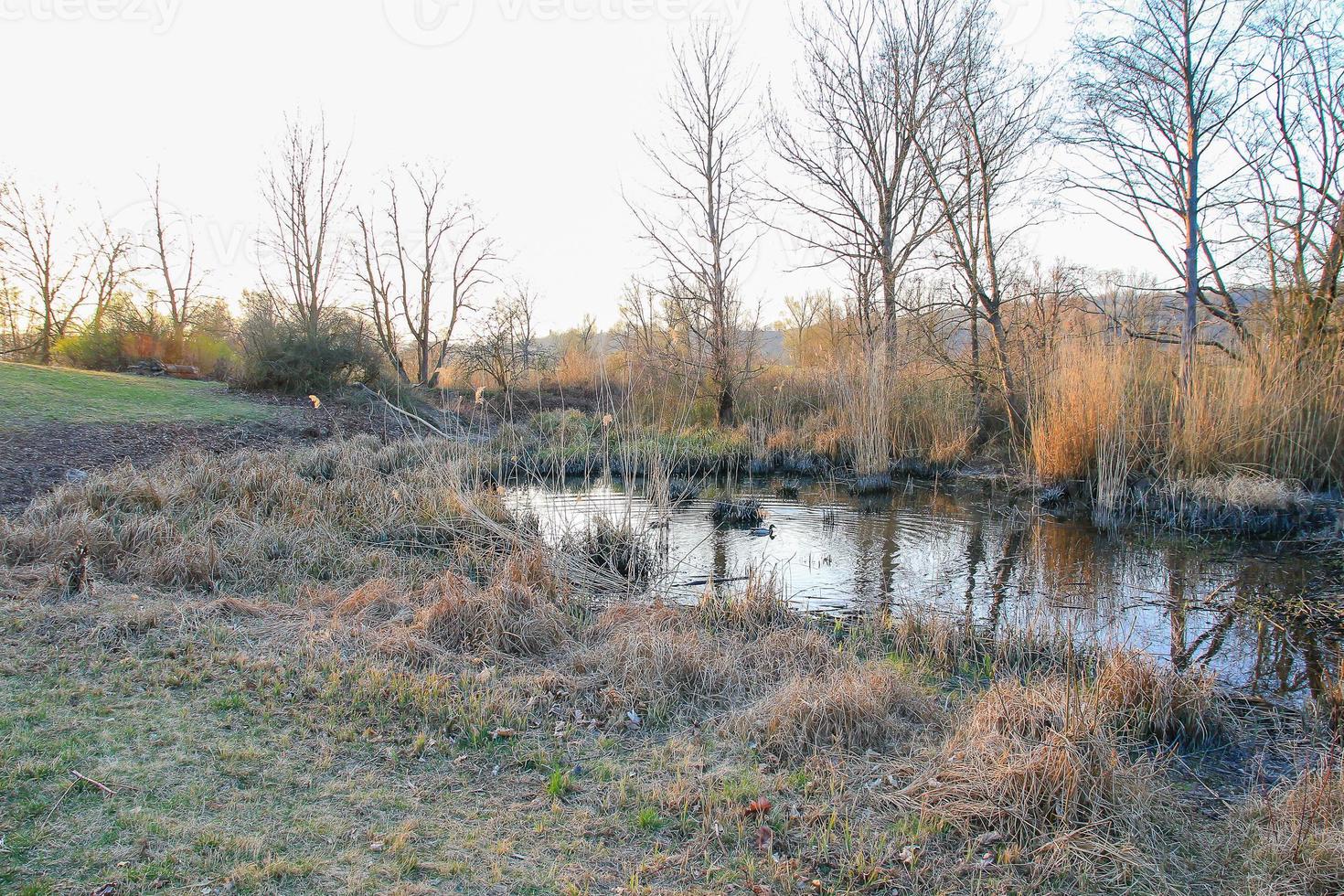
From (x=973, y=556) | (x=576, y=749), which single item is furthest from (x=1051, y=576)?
(x=576, y=749)

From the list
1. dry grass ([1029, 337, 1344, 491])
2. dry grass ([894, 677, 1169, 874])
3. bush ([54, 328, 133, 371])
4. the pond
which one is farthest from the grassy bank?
bush ([54, 328, 133, 371])

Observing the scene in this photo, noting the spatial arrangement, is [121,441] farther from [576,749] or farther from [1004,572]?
[1004,572]

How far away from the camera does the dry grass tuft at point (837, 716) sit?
341cm

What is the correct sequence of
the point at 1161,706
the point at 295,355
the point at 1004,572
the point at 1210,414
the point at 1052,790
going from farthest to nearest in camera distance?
the point at 295,355 → the point at 1210,414 → the point at 1004,572 → the point at 1161,706 → the point at 1052,790

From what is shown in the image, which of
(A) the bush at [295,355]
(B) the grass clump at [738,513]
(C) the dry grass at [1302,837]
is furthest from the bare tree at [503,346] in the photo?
(C) the dry grass at [1302,837]

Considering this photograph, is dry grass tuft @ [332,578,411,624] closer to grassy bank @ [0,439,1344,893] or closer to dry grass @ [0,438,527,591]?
grassy bank @ [0,439,1344,893]

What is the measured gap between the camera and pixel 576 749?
3.43 m

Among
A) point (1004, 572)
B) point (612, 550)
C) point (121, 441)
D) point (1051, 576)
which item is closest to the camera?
point (612, 550)

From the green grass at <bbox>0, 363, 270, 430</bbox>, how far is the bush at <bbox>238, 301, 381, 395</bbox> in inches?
45.7

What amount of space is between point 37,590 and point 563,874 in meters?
4.31

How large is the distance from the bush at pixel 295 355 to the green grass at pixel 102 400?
45.7 inches

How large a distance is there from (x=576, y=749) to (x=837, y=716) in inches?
48.9

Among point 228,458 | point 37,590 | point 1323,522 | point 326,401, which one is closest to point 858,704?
point 37,590

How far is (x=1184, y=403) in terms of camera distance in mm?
8867
